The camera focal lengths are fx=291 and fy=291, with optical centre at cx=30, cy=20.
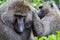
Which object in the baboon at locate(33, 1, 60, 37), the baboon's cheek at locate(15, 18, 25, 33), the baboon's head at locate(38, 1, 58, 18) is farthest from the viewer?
the baboon's head at locate(38, 1, 58, 18)

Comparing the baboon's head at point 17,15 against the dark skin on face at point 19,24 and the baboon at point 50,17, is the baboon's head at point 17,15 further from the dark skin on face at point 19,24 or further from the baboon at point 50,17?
the baboon at point 50,17

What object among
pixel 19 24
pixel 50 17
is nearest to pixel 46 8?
pixel 50 17

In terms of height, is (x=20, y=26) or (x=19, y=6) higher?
(x=19, y=6)

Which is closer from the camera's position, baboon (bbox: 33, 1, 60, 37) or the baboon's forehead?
the baboon's forehead

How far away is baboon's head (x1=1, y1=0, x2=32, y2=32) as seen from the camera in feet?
14.5

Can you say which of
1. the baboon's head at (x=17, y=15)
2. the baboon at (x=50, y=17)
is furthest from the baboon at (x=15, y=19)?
the baboon at (x=50, y=17)

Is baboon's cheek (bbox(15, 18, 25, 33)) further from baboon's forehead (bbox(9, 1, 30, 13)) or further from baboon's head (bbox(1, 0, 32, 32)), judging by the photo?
baboon's forehead (bbox(9, 1, 30, 13))

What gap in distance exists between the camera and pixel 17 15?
4465 mm

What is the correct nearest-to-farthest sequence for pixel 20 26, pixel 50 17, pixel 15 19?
pixel 20 26 < pixel 15 19 < pixel 50 17

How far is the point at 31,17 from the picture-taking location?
4.65 meters

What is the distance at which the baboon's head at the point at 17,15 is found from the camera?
4.43 metres

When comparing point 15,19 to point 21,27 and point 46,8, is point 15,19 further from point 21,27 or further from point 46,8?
point 46,8

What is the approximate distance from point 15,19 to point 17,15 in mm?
74

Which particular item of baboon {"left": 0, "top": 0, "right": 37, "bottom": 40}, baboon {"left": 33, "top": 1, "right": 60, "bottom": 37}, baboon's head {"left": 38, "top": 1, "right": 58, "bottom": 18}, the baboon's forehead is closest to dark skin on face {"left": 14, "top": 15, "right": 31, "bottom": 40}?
baboon {"left": 0, "top": 0, "right": 37, "bottom": 40}
